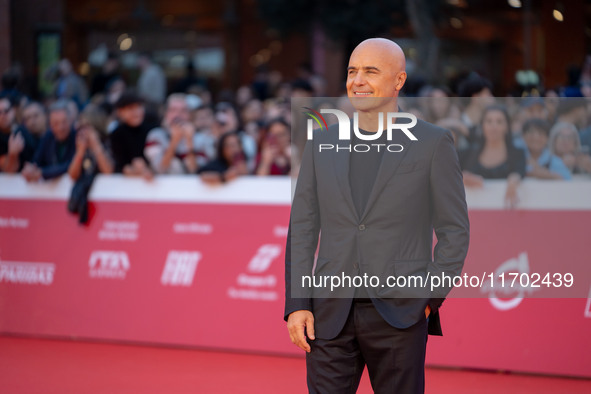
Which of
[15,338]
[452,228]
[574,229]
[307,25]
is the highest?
[307,25]

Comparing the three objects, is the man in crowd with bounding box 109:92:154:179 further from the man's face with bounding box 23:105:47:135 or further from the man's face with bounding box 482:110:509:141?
the man's face with bounding box 482:110:509:141

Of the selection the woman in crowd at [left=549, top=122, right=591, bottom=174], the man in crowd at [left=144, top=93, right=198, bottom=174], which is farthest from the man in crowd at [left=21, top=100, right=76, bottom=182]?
the woman in crowd at [left=549, top=122, right=591, bottom=174]

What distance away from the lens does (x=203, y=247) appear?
665 centimetres

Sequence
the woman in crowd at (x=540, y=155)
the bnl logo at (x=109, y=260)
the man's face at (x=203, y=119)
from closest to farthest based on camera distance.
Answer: the woman in crowd at (x=540, y=155), the bnl logo at (x=109, y=260), the man's face at (x=203, y=119)

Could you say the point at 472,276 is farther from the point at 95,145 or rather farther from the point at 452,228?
the point at 95,145

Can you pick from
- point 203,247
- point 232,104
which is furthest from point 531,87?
point 203,247

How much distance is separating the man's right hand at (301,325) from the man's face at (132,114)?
478cm

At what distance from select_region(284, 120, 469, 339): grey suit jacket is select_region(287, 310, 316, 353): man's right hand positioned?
2cm

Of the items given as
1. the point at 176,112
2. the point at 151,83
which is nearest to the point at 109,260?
the point at 176,112

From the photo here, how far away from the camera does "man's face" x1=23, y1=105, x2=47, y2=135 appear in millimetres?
8469

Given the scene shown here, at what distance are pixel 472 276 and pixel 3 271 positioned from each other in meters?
3.88

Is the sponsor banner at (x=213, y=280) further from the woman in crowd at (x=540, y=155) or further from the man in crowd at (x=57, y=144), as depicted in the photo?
the man in crowd at (x=57, y=144)

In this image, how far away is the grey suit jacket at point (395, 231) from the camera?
3180mm

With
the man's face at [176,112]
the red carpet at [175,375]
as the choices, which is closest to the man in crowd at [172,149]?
the man's face at [176,112]
